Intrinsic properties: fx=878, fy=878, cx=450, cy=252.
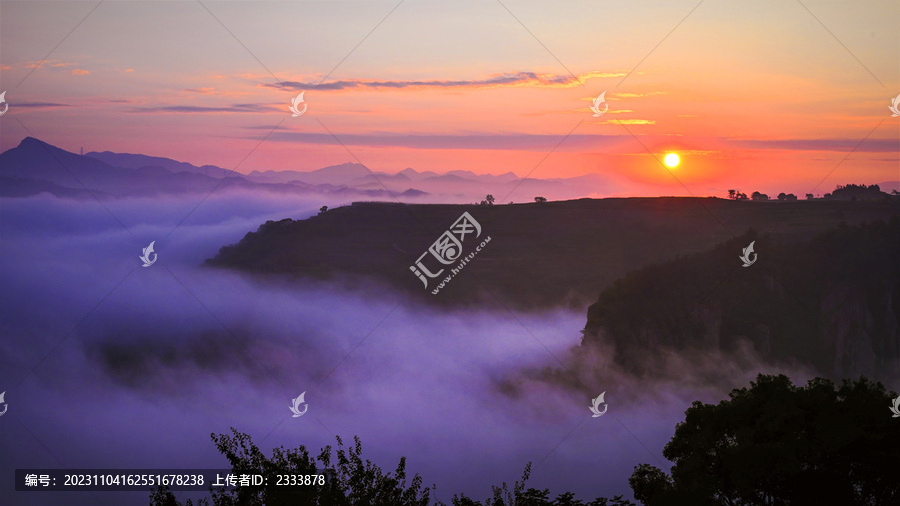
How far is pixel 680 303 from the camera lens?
172 metres

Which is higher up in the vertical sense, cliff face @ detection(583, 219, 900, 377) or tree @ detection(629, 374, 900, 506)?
cliff face @ detection(583, 219, 900, 377)

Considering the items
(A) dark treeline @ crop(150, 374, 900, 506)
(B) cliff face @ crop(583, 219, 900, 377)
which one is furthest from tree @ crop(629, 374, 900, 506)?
(B) cliff face @ crop(583, 219, 900, 377)

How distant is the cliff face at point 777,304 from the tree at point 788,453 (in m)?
128

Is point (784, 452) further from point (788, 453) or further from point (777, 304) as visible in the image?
point (777, 304)

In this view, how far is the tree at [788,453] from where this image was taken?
36.3 metres

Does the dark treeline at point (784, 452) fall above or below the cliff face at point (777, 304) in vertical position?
below

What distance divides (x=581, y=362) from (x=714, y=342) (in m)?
28.4

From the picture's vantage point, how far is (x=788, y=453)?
1447 inches

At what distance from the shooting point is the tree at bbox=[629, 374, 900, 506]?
36.3 metres

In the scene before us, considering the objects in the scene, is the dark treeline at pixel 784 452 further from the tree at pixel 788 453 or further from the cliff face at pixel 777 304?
the cliff face at pixel 777 304

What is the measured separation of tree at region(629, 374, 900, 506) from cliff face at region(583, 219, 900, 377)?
128033 mm

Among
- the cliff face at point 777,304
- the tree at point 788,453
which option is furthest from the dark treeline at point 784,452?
the cliff face at point 777,304

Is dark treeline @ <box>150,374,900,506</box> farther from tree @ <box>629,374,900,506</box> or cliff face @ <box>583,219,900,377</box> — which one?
cliff face @ <box>583,219,900,377</box>

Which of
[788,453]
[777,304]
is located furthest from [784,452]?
[777,304]
